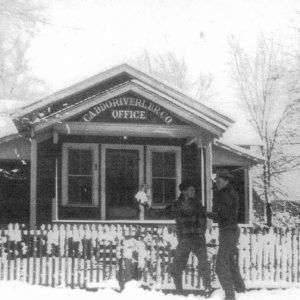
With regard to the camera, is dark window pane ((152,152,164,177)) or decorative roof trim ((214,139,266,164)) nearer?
dark window pane ((152,152,164,177))

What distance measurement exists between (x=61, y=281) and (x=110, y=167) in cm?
577

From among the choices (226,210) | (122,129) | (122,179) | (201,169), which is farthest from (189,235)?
(122,179)

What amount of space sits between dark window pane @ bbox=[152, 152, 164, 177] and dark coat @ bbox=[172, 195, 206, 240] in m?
6.30

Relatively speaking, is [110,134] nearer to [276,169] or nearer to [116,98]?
[116,98]

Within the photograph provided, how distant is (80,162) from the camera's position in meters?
14.6

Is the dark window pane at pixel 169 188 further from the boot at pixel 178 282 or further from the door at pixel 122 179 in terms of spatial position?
the boot at pixel 178 282

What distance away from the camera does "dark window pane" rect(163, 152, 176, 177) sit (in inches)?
591

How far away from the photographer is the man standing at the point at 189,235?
838cm

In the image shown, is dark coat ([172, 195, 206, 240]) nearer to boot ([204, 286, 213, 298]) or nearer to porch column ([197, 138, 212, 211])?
boot ([204, 286, 213, 298])

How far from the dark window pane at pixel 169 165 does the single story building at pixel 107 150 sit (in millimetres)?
28

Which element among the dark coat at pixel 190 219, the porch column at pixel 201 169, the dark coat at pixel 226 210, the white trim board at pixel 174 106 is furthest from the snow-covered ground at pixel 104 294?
the porch column at pixel 201 169

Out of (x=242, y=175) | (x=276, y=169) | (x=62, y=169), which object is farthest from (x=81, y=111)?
(x=276, y=169)

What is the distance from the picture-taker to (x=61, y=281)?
9.32 metres

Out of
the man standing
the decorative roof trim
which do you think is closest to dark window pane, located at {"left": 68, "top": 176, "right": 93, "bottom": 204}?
the decorative roof trim
